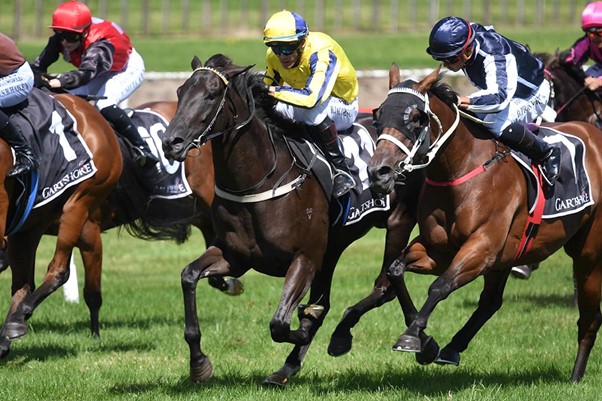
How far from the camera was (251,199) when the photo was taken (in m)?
6.85

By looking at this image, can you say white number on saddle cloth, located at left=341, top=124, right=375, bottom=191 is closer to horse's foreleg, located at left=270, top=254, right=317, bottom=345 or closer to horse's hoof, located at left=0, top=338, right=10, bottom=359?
horse's foreleg, located at left=270, top=254, right=317, bottom=345

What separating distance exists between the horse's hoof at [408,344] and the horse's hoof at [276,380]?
115 centimetres

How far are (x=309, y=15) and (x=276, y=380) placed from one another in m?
22.3

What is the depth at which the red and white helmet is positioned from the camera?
9.24 meters

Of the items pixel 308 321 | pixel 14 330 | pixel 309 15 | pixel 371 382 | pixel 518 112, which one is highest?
pixel 518 112

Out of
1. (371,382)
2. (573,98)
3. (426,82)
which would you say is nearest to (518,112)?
(426,82)

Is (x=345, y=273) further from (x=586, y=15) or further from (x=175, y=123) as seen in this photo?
(x=175, y=123)

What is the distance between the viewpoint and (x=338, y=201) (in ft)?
24.6

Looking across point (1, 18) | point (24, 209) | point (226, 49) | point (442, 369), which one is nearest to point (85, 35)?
point (24, 209)

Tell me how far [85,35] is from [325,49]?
9.92ft

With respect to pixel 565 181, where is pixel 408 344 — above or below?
below

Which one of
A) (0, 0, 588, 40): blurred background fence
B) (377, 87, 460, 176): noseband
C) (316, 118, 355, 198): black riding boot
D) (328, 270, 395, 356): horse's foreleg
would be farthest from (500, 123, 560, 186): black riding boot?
(0, 0, 588, 40): blurred background fence

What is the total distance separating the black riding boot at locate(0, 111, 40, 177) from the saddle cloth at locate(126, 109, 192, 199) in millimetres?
2322

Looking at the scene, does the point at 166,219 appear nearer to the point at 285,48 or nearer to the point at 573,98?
the point at 285,48
